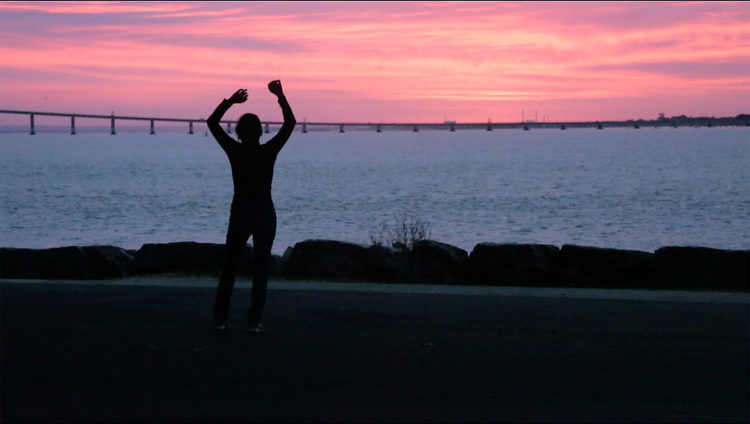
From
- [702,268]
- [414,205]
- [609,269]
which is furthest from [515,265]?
[414,205]

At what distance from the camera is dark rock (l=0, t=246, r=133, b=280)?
46.8 ft

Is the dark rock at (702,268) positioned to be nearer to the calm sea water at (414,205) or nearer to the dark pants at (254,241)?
the dark pants at (254,241)

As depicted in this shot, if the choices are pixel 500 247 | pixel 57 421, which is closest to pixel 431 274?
pixel 500 247

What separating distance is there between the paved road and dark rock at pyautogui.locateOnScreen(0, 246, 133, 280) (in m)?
2.17

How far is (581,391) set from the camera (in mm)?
7453

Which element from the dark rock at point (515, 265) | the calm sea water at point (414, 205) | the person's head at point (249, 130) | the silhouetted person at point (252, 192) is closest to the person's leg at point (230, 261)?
the silhouetted person at point (252, 192)

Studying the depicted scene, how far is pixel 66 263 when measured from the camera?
14375 mm

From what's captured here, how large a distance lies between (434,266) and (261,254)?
4.12 meters

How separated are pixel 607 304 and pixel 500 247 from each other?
2522 mm

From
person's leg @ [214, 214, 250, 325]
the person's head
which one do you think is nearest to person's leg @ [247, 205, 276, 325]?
person's leg @ [214, 214, 250, 325]

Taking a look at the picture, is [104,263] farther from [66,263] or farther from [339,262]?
[339,262]

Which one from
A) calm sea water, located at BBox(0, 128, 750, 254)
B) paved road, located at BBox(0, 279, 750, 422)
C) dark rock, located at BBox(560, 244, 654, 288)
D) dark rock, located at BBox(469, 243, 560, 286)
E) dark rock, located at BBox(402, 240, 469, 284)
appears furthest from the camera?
calm sea water, located at BBox(0, 128, 750, 254)

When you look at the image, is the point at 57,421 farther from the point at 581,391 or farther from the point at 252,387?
the point at 581,391

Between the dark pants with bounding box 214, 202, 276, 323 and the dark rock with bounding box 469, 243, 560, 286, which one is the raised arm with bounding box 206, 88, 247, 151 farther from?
the dark rock with bounding box 469, 243, 560, 286
